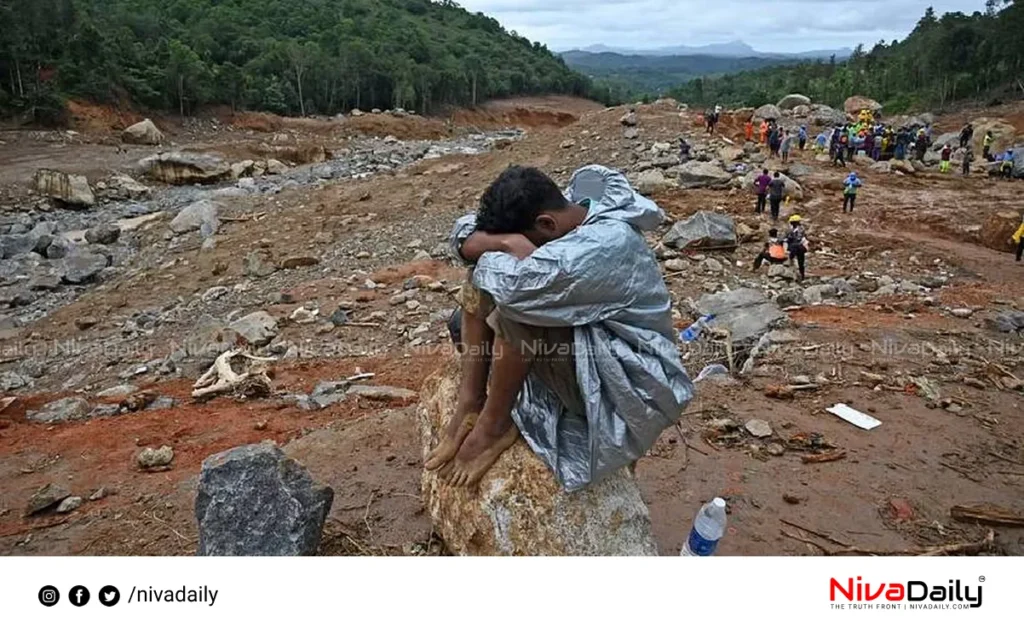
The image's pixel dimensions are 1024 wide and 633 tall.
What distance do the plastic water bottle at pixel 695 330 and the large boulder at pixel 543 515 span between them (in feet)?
8.67

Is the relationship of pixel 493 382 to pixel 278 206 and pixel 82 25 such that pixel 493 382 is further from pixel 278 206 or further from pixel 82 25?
pixel 82 25

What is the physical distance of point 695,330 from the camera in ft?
15.8

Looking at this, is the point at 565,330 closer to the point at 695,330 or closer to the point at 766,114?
the point at 695,330

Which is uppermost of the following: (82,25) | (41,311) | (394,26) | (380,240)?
(394,26)

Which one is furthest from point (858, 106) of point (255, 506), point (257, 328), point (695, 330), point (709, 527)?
point (255, 506)

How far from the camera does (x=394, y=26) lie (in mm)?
44344

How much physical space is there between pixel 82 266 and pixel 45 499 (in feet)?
24.3

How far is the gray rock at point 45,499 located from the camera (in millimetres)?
3066

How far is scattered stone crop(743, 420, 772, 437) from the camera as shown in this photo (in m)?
3.27

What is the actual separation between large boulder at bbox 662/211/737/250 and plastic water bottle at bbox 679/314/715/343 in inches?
101

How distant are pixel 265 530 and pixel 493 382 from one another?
34.8 inches

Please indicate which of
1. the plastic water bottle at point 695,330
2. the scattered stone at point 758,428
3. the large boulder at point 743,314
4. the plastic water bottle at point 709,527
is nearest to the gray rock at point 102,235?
the large boulder at point 743,314

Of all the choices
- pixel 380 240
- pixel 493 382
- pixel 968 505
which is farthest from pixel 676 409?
pixel 380 240
